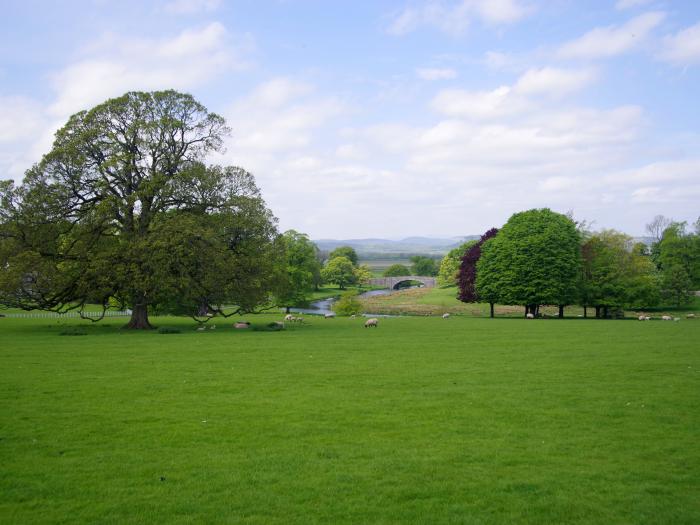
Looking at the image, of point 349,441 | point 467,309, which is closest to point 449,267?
point 467,309

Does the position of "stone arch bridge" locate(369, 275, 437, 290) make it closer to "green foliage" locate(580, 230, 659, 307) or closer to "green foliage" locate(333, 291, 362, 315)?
"green foliage" locate(580, 230, 659, 307)

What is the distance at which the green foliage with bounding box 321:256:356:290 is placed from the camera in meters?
146

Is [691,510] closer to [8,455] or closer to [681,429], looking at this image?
Answer: [681,429]

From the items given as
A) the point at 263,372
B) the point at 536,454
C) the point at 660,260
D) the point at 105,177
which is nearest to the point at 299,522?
the point at 536,454

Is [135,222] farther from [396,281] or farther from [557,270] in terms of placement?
[396,281]

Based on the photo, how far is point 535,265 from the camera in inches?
2586

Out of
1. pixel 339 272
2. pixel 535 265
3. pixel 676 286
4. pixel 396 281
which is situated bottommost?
pixel 676 286

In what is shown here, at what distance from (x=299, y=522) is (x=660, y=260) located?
341 ft

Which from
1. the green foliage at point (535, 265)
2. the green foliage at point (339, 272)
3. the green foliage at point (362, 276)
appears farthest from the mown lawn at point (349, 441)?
the green foliage at point (362, 276)

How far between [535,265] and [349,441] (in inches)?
2275

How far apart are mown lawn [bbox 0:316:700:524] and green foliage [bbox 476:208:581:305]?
41.9m

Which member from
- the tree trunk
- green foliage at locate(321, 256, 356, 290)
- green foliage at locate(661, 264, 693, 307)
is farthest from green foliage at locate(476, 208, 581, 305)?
green foliage at locate(321, 256, 356, 290)

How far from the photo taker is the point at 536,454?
1150 cm

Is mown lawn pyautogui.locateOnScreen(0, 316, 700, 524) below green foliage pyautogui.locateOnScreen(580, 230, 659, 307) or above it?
below
